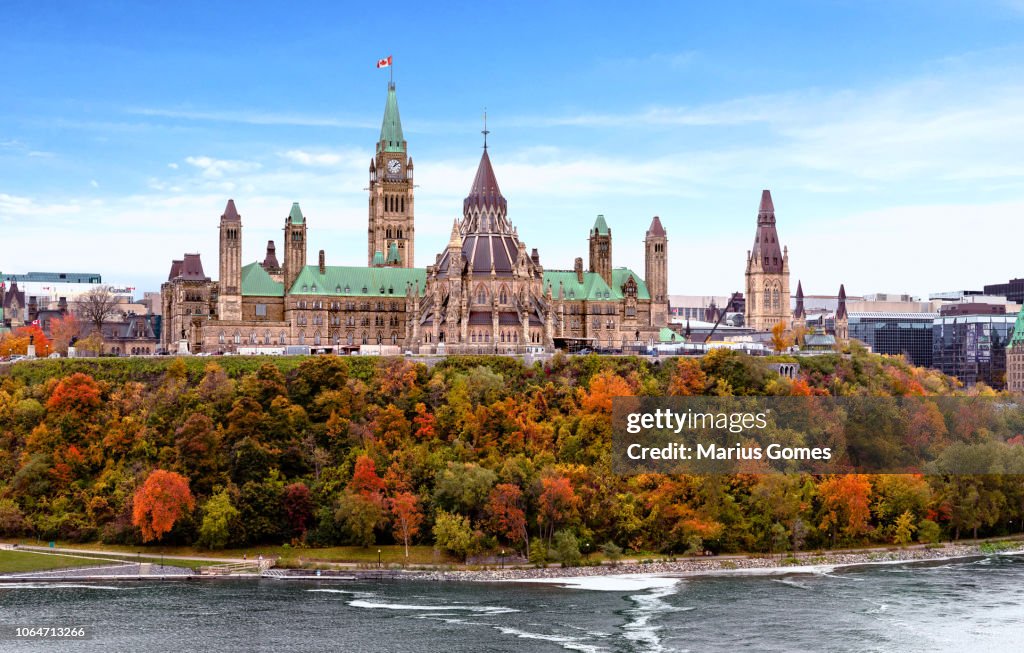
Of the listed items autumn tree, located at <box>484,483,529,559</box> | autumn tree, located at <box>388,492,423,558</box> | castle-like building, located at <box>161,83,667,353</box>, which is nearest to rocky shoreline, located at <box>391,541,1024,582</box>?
autumn tree, located at <box>484,483,529,559</box>

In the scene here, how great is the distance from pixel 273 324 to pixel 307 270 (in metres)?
10.1

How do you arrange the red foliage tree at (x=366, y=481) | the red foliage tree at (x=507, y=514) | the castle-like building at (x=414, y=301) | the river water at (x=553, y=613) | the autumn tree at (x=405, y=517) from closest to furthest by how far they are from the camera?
the river water at (x=553, y=613) < the red foliage tree at (x=507, y=514) < the autumn tree at (x=405, y=517) < the red foliage tree at (x=366, y=481) < the castle-like building at (x=414, y=301)

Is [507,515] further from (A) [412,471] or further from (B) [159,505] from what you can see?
(B) [159,505]

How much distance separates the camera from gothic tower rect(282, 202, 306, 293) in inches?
7653

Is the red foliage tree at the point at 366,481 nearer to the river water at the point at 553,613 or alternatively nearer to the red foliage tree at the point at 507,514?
the red foliage tree at the point at 507,514

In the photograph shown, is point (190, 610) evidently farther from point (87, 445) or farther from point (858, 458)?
point (858, 458)

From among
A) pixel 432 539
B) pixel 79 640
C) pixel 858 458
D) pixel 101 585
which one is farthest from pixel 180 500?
pixel 858 458

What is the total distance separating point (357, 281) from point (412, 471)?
66.4m

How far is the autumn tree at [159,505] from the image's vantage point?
12281cm

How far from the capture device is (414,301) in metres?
183

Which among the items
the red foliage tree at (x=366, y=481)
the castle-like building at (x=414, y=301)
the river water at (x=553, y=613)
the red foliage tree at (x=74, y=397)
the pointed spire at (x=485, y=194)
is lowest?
the river water at (x=553, y=613)

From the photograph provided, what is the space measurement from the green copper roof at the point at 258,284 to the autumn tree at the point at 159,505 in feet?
219

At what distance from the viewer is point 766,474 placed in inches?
5162

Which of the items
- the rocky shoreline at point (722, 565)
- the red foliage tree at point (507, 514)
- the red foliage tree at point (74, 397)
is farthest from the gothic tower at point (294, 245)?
the rocky shoreline at point (722, 565)
